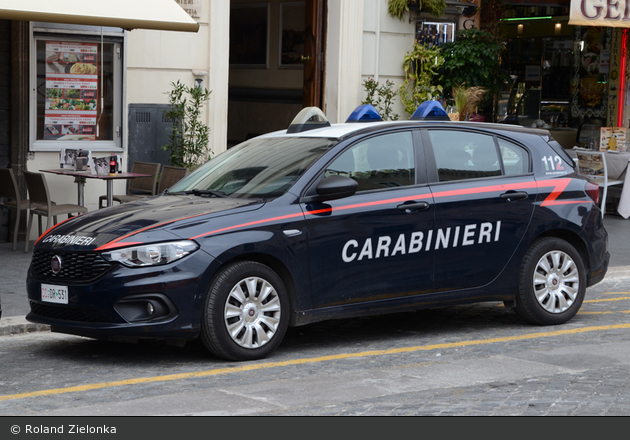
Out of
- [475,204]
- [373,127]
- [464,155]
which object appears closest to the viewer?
[373,127]

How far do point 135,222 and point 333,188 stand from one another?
1375 mm

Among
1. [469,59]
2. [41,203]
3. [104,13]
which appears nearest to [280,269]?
[104,13]

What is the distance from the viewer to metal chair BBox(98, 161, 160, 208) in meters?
12.4

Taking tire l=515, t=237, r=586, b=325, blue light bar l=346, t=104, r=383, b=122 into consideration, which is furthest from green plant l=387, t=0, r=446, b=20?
tire l=515, t=237, r=586, b=325

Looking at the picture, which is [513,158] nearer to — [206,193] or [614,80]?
[206,193]

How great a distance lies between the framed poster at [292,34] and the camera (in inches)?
723

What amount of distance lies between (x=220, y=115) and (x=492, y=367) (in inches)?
327

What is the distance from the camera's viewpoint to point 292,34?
18.7 metres

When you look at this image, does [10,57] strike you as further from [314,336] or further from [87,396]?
[87,396]

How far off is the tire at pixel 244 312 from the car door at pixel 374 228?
1.05ft

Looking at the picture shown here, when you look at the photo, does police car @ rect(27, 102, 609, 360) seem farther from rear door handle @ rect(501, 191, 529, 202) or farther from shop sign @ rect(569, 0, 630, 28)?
shop sign @ rect(569, 0, 630, 28)

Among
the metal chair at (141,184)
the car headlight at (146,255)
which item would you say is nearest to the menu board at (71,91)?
the metal chair at (141,184)

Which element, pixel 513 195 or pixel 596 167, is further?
pixel 596 167

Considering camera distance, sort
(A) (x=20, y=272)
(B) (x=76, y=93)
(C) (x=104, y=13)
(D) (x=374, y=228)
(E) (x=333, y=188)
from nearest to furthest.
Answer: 1. (E) (x=333, y=188)
2. (D) (x=374, y=228)
3. (A) (x=20, y=272)
4. (C) (x=104, y=13)
5. (B) (x=76, y=93)
